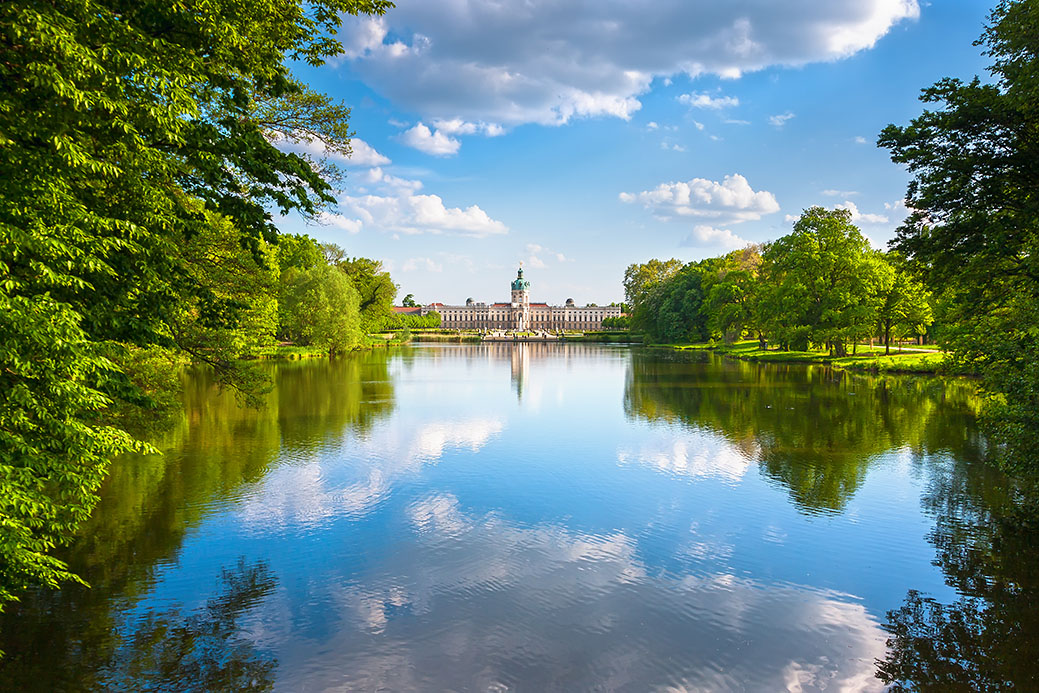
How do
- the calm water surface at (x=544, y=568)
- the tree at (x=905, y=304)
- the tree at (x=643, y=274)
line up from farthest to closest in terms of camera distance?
the tree at (x=643, y=274) < the tree at (x=905, y=304) < the calm water surface at (x=544, y=568)

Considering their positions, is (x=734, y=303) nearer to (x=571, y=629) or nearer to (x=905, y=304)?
(x=905, y=304)

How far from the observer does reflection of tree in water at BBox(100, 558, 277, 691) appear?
22.6 feet

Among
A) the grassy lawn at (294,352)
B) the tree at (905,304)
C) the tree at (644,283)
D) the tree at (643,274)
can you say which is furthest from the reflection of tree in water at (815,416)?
the tree at (643,274)

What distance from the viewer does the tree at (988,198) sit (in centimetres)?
1307

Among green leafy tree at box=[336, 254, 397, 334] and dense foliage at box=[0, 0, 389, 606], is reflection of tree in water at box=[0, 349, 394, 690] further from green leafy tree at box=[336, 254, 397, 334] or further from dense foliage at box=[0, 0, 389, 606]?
green leafy tree at box=[336, 254, 397, 334]

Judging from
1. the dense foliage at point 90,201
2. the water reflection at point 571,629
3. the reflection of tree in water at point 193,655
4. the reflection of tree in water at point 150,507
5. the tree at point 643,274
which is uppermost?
the tree at point 643,274

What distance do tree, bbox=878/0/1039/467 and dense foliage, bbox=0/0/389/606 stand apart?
13566 mm

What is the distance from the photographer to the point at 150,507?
12828 mm

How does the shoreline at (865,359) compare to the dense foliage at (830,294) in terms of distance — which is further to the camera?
the dense foliage at (830,294)

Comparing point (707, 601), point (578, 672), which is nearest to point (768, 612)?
point (707, 601)

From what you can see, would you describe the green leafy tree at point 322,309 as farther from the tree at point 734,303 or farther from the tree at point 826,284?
the tree at point 734,303

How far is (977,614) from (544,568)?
585 cm

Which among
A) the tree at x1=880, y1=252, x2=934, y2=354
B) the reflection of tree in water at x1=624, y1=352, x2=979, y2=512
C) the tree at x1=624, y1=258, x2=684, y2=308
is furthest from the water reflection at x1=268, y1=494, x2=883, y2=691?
the tree at x1=624, y1=258, x2=684, y2=308

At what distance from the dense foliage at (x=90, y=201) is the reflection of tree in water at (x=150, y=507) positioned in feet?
3.10
